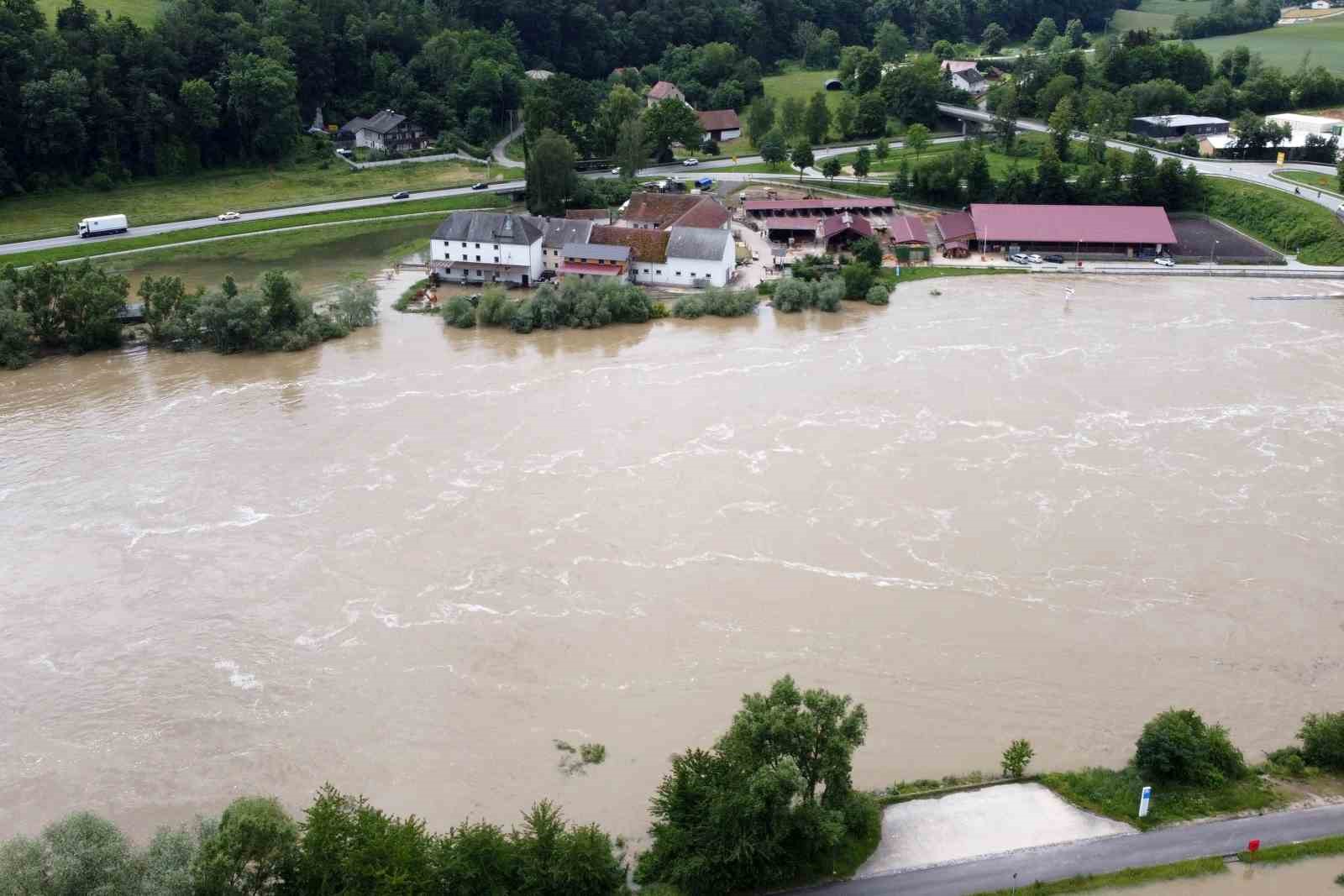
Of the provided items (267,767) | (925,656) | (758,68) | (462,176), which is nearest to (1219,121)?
(758,68)

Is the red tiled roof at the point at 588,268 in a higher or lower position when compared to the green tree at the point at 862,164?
lower

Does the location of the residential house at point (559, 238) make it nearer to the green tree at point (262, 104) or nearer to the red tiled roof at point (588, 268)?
the red tiled roof at point (588, 268)

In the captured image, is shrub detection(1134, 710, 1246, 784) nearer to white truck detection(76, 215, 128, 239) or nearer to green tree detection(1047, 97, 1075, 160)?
white truck detection(76, 215, 128, 239)

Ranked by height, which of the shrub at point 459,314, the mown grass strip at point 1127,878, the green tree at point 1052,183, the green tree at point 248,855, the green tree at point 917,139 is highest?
the green tree at point 917,139

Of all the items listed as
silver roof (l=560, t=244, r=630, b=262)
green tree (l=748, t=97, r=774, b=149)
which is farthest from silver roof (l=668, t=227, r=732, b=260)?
green tree (l=748, t=97, r=774, b=149)

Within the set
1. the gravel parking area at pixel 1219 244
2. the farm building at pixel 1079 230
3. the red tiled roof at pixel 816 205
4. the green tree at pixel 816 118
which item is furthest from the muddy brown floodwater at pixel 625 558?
the green tree at pixel 816 118

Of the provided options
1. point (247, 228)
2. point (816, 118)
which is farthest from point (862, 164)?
point (247, 228)

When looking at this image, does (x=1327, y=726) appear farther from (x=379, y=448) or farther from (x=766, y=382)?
(x=379, y=448)
